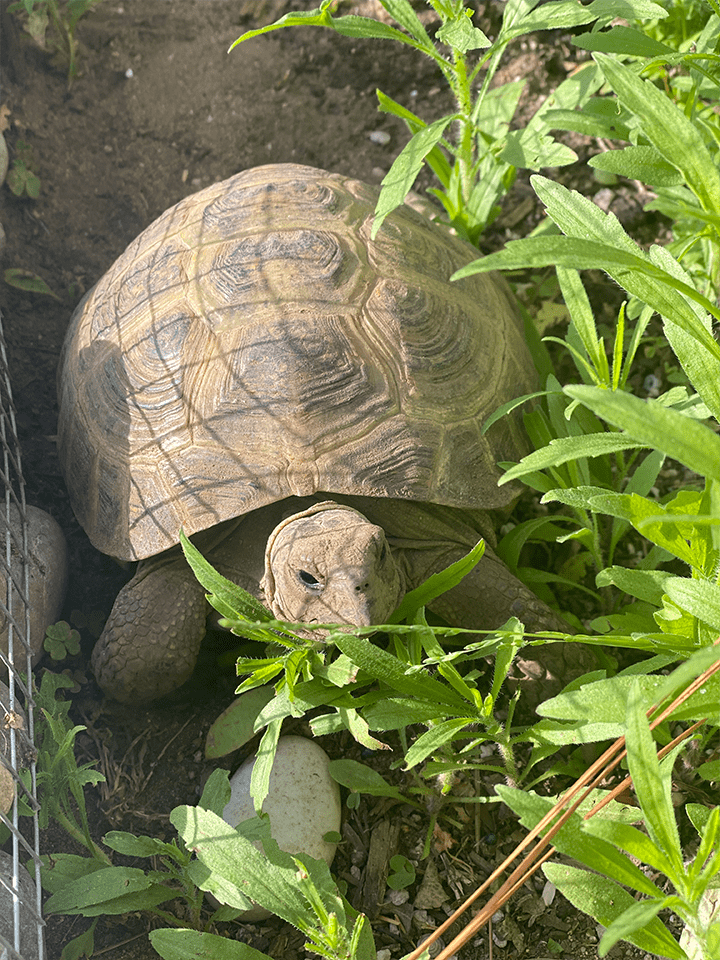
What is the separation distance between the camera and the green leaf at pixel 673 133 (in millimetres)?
1608

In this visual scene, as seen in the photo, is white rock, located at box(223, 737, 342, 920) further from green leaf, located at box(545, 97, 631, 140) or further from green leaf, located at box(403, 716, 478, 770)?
green leaf, located at box(545, 97, 631, 140)

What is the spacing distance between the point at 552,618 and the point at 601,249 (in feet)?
4.75

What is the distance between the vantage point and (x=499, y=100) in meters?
3.34

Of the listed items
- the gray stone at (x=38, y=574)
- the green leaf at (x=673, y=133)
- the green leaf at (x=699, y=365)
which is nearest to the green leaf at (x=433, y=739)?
the green leaf at (x=699, y=365)

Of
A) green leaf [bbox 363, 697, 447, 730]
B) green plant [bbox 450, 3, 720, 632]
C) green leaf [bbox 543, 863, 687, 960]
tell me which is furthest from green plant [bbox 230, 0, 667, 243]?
green leaf [bbox 543, 863, 687, 960]

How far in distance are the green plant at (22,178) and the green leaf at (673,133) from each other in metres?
2.76

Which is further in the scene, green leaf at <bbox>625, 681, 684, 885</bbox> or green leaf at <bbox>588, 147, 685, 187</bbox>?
green leaf at <bbox>588, 147, 685, 187</bbox>

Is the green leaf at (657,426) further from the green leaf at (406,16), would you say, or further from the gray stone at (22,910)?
the green leaf at (406,16)

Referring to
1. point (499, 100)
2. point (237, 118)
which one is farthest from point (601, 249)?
point (237, 118)

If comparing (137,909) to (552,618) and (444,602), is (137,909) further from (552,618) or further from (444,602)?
(552,618)

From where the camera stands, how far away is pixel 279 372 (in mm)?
2430

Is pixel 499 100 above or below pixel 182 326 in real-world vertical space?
above

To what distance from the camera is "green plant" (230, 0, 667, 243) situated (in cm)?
234

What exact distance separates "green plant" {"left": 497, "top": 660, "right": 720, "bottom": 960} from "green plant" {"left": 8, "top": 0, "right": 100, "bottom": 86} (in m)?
3.85
